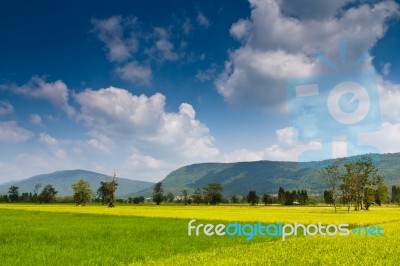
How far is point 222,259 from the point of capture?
15.3 metres

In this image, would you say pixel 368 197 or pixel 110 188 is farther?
pixel 110 188

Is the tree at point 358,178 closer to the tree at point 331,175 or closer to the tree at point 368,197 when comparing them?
the tree at point 368,197

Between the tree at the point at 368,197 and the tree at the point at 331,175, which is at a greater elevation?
the tree at the point at 331,175

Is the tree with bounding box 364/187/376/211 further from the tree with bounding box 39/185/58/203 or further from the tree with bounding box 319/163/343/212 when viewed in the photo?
the tree with bounding box 39/185/58/203

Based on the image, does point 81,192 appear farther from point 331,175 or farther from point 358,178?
point 358,178

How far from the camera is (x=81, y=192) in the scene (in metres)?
145

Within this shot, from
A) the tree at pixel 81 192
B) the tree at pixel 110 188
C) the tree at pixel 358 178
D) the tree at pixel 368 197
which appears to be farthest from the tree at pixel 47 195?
the tree at pixel 368 197

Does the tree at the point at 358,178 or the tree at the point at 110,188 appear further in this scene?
the tree at the point at 110,188

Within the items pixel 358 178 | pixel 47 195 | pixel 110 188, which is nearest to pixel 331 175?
pixel 358 178

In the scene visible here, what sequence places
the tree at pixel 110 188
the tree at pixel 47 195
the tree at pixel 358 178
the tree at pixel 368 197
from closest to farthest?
the tree at pixel 358 178 < the tree at pixel 368 197 < the tree at pixel 110 188 < the tree at pixel 47 195

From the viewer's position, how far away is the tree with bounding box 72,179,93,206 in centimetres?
14500

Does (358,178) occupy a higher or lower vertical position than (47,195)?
higher

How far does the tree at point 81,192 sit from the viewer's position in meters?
145

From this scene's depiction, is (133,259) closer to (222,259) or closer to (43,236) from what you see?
(222,259)
